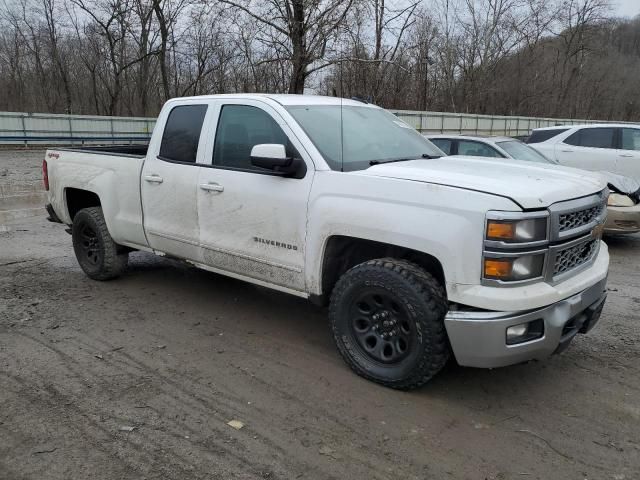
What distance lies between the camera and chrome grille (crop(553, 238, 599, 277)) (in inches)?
133

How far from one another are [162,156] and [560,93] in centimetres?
5567

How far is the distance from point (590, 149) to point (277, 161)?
9.00 m

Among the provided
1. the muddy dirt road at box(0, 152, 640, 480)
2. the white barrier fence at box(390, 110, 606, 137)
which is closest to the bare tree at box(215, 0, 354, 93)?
the white barrier fence at box(390, 110, 606, 137)

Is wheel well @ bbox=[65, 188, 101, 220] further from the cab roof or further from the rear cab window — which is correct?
the rear cab window

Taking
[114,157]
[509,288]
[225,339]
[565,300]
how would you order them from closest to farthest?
[509,288] < [565,300] < [225,339] < [114,157]

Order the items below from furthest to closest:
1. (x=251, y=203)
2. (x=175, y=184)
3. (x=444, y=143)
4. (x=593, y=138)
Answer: (x=593, y=138)
(x=444, y=143)
(x=175, y=184)
(x=251, y=203)

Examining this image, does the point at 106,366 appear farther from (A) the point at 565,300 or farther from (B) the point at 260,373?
(A) the point at 565,300

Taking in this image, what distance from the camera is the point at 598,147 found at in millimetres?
10797

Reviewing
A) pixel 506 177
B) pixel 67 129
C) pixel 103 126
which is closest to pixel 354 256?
pixel 506 177

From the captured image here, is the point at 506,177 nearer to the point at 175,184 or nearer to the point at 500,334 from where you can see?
the point at 500,334

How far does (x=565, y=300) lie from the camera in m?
3.35

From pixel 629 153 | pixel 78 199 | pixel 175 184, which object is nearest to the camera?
pixel 175 184

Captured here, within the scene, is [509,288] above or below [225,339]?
above

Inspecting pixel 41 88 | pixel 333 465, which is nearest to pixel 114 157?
pixel 333 465
